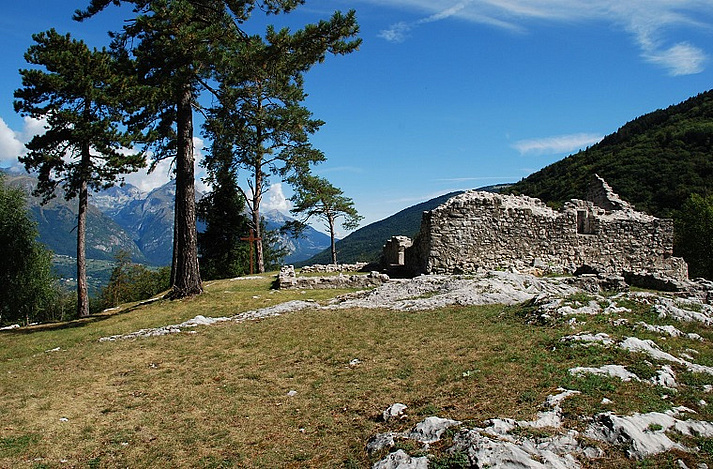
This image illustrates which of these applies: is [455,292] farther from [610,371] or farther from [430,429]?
[430,429]

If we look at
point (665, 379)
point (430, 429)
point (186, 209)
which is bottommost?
point (430, 429)

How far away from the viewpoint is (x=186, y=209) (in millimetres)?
19391

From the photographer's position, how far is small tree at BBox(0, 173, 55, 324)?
29719 mm

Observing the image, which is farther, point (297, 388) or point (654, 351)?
point (297, 388)

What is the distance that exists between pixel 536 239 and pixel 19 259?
32648 millimetres

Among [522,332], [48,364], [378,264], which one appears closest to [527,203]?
[378,264]

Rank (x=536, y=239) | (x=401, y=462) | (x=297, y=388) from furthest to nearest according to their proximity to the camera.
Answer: (x=536, y=239)
(x=297, y=388)
(x=401, y=462)

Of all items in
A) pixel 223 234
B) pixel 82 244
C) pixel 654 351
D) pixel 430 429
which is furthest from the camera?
pixel 223 234

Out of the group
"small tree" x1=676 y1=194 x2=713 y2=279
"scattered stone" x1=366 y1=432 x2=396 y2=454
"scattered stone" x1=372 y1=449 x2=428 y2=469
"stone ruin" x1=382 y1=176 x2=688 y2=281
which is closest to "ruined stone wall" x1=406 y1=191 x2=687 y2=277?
"stone ruin" x1=382 y1=176 x2=688 y2=281

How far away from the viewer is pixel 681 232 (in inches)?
1523

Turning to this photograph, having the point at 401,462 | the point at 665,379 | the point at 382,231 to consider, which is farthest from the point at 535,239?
the point at 382,231

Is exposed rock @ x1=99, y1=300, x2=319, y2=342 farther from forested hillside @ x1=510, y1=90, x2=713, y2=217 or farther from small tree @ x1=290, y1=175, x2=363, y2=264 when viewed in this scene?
forested hillside @ x1=510, y1=90, x2=713, y2=217

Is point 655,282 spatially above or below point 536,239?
below

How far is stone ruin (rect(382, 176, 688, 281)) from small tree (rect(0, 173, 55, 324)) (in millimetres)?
26931
